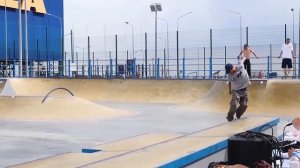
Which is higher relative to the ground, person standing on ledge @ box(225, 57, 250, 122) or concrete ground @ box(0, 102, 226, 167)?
person standing on ledge @ box(225, 57, 250, 122)

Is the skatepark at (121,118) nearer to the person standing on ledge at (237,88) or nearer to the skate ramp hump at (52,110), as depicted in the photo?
the skate ramp hump at (52,110)

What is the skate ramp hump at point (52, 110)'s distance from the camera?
16906 millimetres

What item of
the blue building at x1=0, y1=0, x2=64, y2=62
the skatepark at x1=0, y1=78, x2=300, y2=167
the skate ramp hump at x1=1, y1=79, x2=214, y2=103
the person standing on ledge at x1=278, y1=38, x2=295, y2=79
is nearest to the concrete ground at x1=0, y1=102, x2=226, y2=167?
the skatepark at x1=0, y1=78, x2=300, y2=167

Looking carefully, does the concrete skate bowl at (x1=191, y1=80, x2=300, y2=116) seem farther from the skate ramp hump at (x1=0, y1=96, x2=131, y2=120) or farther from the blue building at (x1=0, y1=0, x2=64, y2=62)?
the blue building at (x1=0, y1=0, x2=64, y2=62)

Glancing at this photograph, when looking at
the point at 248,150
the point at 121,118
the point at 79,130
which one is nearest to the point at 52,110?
the point at 121,118

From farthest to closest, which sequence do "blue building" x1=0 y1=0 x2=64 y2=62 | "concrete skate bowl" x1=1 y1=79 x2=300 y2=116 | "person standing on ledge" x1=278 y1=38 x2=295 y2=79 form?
"blue building" x1=0 y1=0 x2=64 y2=62
"person standing on ledge" x1=278 y1=38 x2=295 y2=79
"concrete skate bowl" x1=1 y1=79 x2=300 y2=116

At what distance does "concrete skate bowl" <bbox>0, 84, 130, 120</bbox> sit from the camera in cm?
1691

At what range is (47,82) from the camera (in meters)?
28.2

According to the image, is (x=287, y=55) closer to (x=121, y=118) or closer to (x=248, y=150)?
(x=121, y=118)

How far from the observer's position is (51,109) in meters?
17.3

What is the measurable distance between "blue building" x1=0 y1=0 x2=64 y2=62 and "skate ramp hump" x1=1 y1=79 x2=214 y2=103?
48.0 feet

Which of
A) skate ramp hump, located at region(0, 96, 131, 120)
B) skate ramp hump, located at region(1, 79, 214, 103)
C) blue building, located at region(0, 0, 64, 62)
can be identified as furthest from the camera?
blue building, located at region(0, 0, 64, 62)

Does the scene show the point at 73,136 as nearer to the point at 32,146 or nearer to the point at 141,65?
the point at 32,146

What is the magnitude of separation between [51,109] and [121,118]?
2.49 m
